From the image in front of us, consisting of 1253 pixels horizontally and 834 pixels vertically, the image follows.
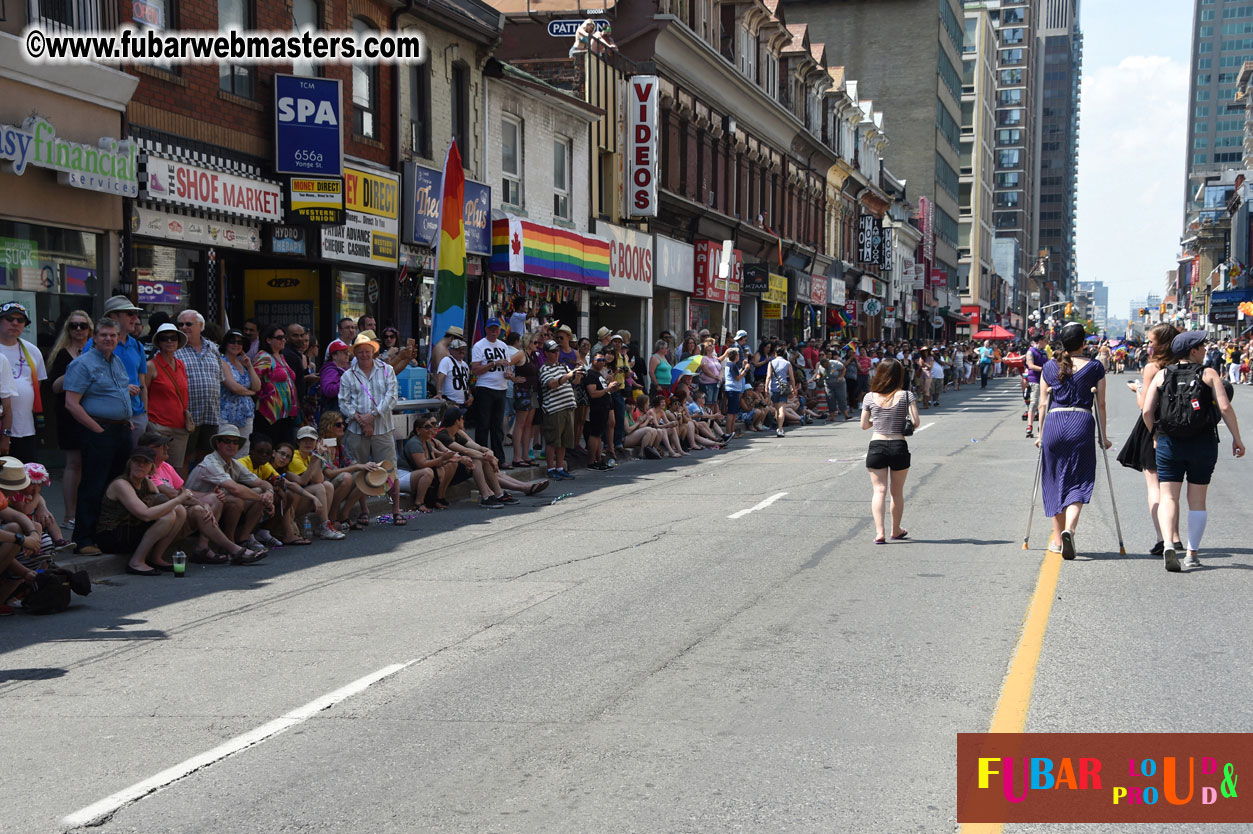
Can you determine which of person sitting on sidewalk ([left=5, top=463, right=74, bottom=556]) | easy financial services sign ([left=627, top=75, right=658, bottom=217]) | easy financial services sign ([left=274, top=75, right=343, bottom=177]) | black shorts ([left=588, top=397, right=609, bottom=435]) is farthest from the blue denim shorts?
easy financial services sign ([left=627, top=75, right=658, bottom=217])

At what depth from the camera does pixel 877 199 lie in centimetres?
6631

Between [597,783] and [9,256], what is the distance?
1099 centimetres

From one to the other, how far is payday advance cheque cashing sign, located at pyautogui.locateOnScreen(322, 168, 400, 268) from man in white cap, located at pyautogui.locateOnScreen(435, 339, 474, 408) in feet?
12.3

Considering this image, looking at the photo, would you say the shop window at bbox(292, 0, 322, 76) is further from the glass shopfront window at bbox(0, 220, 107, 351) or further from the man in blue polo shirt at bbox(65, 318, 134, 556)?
the man in blue polo shirt at bbox(65, 318, 134, 556)

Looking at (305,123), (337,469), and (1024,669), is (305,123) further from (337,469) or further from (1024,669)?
(1024,669)

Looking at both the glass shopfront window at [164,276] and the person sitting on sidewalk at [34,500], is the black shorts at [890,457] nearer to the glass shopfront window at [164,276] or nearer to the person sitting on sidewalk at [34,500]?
the person sitting on sidewalk at [34,500]

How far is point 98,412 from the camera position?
33.9 feet

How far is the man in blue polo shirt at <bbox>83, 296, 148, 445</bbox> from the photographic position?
35.5 ft

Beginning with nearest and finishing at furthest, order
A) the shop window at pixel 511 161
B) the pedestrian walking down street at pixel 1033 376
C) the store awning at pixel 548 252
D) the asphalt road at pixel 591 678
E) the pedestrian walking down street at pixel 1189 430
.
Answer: the asphalt road at pixel 591 678 < the pedestrian walking down street at pixel 1189 430 < the pedestrian walking down street at pixel 1033 376 < the store awning at pixel 548 252 < the shop window at pixel 511 161

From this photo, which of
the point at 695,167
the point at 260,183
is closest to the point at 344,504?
Answer: the point at 260,183

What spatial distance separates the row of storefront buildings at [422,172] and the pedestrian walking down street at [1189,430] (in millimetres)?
11008

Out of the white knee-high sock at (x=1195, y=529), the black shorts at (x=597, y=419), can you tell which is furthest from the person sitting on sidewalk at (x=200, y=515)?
the black shorts at (x=597, y=419)

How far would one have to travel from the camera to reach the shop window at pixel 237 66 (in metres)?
16.8

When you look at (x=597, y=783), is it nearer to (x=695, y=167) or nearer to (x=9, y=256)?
(x=9, y=256)
